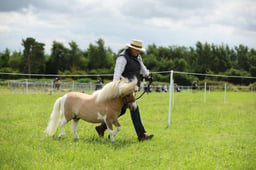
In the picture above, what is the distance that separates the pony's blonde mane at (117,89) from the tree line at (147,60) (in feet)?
104

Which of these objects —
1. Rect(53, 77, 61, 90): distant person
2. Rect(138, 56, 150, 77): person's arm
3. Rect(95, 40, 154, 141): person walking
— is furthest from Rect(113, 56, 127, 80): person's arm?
Rect(53, 77, 61, 90): distant person

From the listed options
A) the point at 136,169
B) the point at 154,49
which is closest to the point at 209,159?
the point at 136,169

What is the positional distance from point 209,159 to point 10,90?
19.3m

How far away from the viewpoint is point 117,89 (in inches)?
178

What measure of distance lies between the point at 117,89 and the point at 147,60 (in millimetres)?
43118

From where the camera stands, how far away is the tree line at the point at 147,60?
3853cm

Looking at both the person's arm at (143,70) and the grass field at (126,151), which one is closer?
the grass field at (126,151)

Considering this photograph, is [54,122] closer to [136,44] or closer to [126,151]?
[126,151]

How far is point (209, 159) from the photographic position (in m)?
3.85

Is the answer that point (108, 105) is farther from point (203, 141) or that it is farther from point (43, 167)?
point (203, 141)

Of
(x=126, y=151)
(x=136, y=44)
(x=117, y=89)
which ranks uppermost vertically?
(x=136, y=44)

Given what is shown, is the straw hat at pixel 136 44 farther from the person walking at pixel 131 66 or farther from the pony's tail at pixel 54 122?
the pony's tail at pixel 54 122

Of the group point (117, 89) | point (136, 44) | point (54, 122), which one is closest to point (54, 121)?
point (54, 122)

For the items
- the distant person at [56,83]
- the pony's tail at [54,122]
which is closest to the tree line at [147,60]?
the distant person at [56,83]
